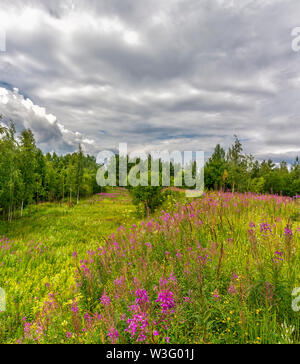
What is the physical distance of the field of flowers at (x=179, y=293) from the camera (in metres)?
1.77

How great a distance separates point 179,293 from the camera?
1.97 meters

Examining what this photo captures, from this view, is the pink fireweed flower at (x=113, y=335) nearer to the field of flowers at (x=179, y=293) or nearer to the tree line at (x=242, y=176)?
the field of flowers at (x=179, y=293)

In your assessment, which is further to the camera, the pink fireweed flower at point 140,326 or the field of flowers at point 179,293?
the field of flowers at point 179,293

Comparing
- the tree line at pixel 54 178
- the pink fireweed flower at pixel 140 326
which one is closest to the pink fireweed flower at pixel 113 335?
the pink fireweed flower at pixel 140 326

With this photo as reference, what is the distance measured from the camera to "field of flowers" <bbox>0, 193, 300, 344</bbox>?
1.77 m

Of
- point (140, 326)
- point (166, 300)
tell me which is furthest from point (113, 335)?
point (166, 300)

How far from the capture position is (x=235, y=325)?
1966 mm

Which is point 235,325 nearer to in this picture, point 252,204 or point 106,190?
point 252,204

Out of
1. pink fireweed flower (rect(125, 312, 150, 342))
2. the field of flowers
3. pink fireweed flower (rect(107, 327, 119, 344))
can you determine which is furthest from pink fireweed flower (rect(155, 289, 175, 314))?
pink fireweed flower (rect(107, 327, 119, 344))

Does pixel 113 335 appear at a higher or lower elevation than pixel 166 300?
lower

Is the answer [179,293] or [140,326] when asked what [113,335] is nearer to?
[140,326]

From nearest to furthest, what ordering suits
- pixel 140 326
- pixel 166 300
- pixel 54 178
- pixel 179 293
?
pixel 140 326, pixel 166 300, pixel 179 293, pixel 54 178

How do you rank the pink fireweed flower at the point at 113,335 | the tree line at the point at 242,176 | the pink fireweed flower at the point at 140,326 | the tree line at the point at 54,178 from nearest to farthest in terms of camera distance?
the pink fireweed flower at the point at 140,326
the pink fireweed flower at the point at 113,335
the tree line at the point at 54,178
the tree line at the point at 242,176
